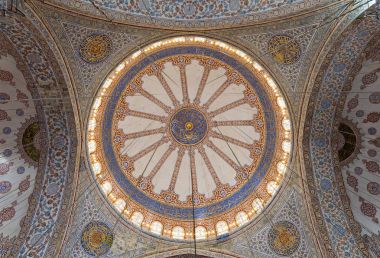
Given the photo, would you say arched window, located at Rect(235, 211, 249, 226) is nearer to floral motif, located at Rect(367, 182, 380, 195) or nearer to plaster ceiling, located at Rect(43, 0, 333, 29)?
floral motif, located at Rect(367, 182, 380, 195)

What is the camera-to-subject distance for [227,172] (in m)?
10.4

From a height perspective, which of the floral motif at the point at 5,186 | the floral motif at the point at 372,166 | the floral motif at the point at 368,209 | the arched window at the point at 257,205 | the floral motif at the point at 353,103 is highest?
the floral motif at the point at 353,103

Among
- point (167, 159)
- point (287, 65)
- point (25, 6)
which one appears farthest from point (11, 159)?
point (287, 65)

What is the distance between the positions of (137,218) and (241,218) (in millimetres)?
2864

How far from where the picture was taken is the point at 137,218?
9.35 metres

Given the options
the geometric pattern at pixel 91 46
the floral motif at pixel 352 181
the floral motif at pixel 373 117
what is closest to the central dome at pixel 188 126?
the geometric pattern at pixel 91 46

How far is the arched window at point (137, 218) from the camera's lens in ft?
30.1

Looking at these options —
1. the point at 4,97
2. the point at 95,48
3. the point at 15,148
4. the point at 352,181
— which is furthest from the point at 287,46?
the point at 15,148

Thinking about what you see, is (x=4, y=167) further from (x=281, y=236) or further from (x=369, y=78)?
(x=369, y=78)

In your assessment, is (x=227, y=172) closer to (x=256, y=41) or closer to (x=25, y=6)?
(x=256, y=41)

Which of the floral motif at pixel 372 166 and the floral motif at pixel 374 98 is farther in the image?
the floral motif at pixel 372 166

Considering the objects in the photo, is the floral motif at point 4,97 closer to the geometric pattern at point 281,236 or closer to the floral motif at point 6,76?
the floral motif at point 6,76

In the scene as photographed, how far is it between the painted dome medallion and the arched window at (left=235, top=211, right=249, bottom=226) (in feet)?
0.10

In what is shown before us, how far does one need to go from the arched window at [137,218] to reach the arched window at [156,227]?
34cm
